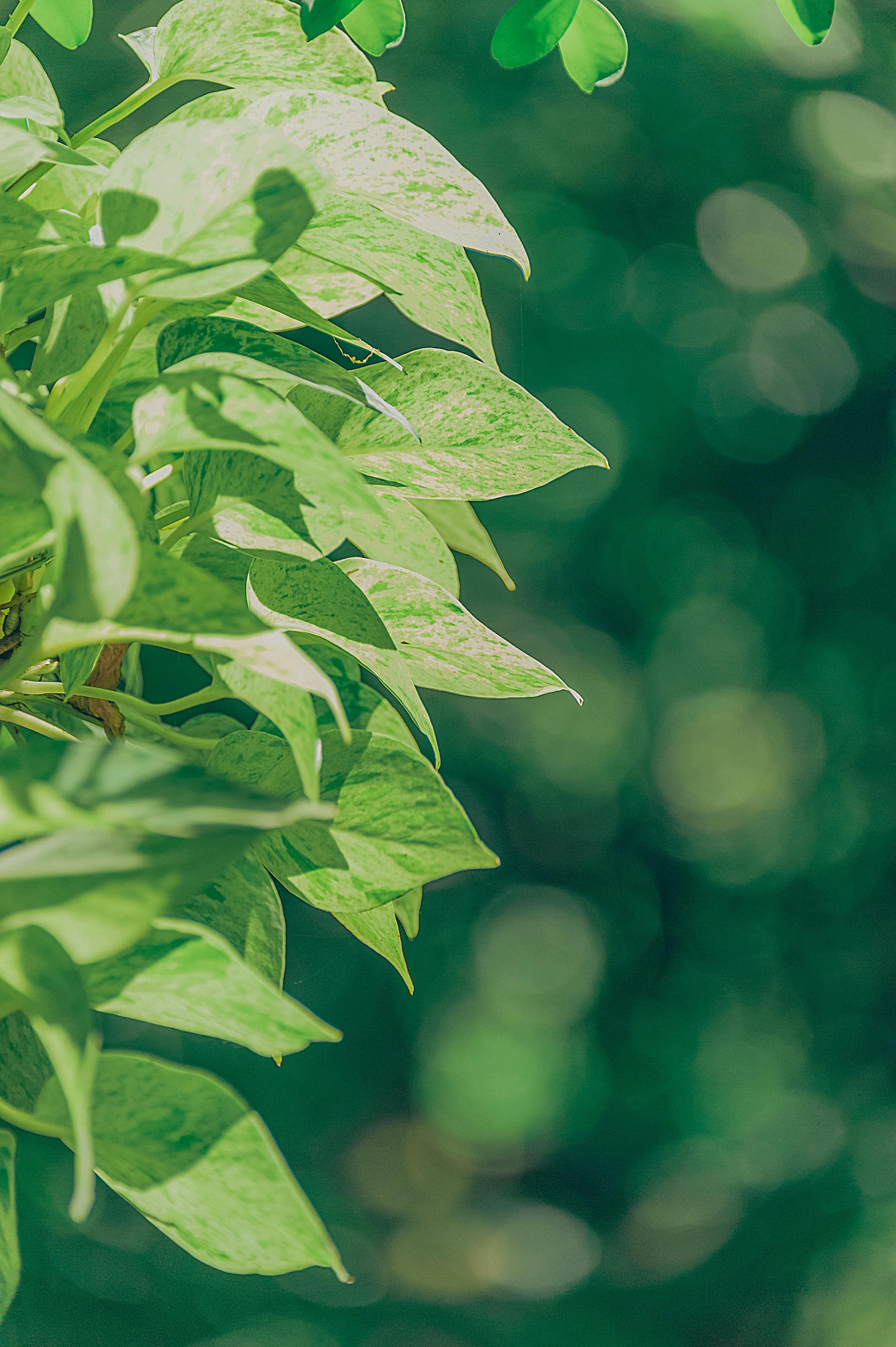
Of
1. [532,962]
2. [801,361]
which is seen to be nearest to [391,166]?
[532,962]

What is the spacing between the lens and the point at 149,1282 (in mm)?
879

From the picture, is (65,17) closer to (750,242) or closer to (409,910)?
(409,910)

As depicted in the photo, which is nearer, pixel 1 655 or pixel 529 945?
pixel 1 655

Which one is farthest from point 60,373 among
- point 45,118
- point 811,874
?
point 811,874

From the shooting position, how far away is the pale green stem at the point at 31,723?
0.14 m

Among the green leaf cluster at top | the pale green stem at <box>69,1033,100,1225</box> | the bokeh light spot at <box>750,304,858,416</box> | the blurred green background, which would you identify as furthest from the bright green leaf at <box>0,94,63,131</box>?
the bokeh light spot at <box>750,304,858,416</box>

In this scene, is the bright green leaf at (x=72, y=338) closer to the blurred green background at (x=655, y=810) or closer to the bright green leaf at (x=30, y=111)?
the bright green leaf at (x=30, y=111)

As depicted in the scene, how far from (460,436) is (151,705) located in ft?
0.23

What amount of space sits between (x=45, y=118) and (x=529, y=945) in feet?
2.87

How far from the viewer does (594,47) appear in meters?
0.25

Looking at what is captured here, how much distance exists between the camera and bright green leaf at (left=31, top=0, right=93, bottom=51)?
23 cm

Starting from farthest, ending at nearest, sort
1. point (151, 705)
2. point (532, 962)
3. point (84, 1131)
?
point (532, 962)
point (151, 705)
point (84, 1131)

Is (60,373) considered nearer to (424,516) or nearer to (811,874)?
(424,516)

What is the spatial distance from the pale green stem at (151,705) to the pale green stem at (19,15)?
0.37 feet
